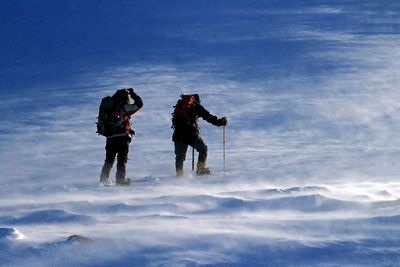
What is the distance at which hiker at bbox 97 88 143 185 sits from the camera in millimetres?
8445

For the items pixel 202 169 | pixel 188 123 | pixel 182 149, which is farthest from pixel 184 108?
pixel 202 169

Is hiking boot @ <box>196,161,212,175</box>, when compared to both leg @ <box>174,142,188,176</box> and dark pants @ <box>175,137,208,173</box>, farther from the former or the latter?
Answer: leg @ <box>174,142,188,176</box>

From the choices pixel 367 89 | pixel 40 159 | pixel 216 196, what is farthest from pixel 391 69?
pixel 216 196

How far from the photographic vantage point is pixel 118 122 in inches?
334

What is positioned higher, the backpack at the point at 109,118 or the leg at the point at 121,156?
the backpack at the point at 109,118

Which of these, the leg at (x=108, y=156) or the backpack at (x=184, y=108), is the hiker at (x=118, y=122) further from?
the backpack at (x=184, y=108)

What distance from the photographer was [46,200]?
7020 millimetres

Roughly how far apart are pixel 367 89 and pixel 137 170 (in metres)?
12.2

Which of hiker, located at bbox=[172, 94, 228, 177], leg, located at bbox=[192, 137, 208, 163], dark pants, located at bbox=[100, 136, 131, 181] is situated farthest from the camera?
leg, located at bbox=[192, 137, 208, 163]

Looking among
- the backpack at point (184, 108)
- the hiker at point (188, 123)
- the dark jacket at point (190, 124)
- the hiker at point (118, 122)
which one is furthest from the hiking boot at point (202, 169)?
the hiker at point (118, 122)

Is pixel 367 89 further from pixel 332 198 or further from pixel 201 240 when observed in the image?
pixel 201 240

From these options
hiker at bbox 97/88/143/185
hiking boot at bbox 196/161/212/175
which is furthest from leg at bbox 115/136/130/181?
hiking boot at bbox 196/161/212/175

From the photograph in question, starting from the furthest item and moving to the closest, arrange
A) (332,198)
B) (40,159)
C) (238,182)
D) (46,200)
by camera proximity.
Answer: (40,159) → (238,182) → (46,200) → (332,198)

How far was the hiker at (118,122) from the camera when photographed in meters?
8.45
